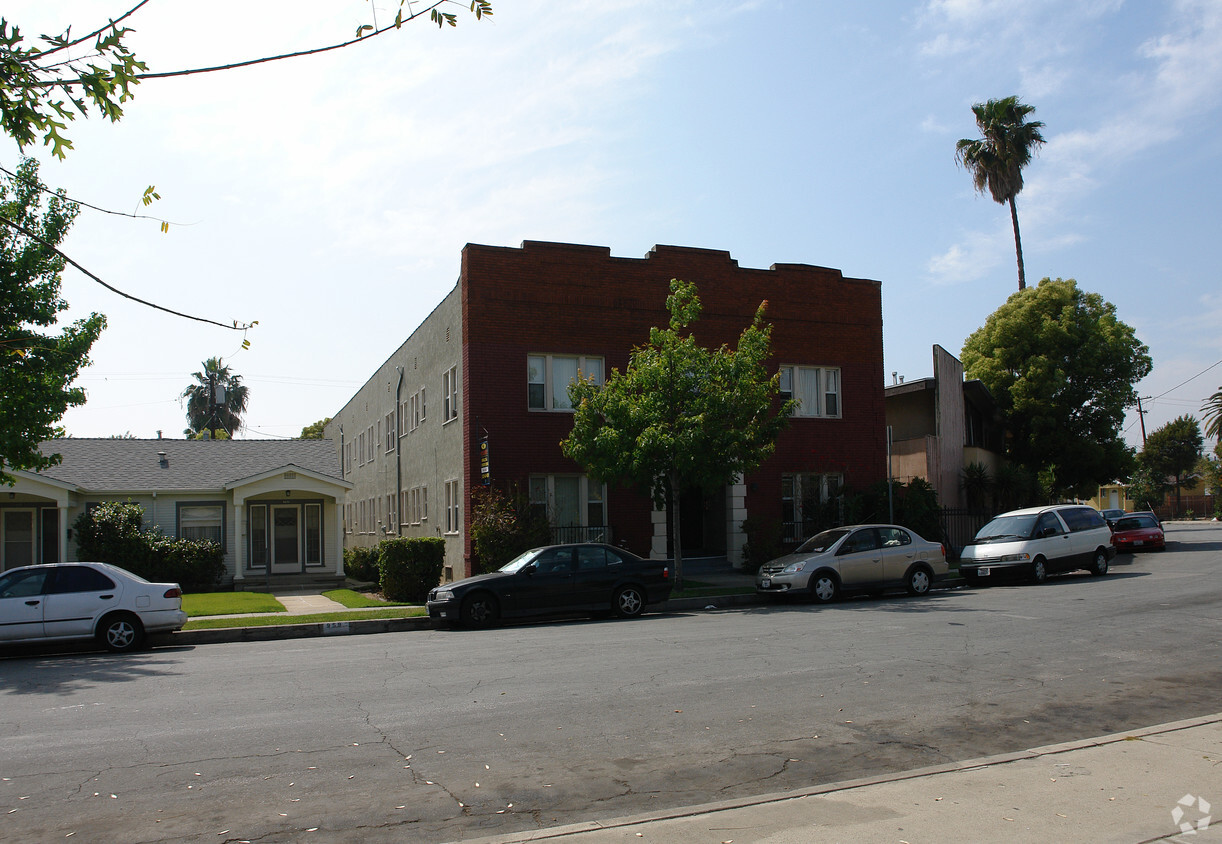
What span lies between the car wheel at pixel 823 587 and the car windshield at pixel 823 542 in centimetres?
62

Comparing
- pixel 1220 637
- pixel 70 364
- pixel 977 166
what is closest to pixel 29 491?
pixel 70 364

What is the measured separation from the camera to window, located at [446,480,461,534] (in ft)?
79.4

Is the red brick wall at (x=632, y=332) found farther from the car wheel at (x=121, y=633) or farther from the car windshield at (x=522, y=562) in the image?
the car wheel at (x=121, y=633)

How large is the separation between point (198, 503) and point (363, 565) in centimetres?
559

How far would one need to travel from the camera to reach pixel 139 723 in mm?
8320

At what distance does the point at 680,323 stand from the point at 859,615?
25.6 ft

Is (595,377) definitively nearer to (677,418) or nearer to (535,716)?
(677,418)

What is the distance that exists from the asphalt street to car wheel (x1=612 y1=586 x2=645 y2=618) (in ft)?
7.64

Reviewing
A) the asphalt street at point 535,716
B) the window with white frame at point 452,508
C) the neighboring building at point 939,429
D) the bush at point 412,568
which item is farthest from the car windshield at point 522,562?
the neighboring building at point 939,429

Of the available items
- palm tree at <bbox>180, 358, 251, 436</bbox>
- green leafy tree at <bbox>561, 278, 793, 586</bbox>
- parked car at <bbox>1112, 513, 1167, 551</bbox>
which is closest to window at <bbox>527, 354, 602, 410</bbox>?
green leafy tree at <bbox>561, 278, 793, 586</bbox>

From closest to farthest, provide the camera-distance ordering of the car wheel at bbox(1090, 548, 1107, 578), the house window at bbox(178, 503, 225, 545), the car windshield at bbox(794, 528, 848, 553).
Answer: the car windshield at bbox(794, 528, 848, 553) → the car wheel at bbox(1090, 548, 1107, 578) → the house window at bbox(178, 503, 225, 545)

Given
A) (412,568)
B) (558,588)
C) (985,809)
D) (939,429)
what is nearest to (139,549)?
(412,568)

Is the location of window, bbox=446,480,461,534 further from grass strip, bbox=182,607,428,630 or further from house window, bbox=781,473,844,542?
house window, bbox=781,473,844,542

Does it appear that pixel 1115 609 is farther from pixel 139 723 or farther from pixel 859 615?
pixel 139 723
